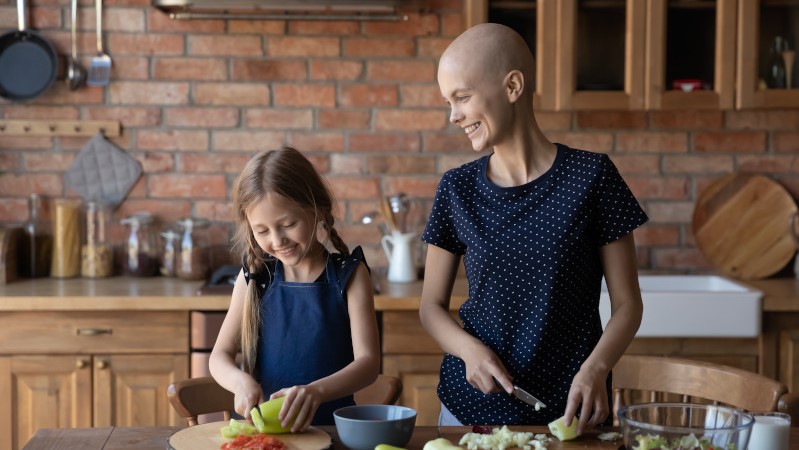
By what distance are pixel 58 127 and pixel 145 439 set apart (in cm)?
206

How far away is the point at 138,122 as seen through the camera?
3361 millimetres

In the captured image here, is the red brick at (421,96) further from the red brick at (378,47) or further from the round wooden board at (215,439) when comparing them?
the round wooden board at (215,439)

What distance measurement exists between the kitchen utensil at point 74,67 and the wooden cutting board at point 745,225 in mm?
2104

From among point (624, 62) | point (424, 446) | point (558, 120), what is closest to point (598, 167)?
point (424, 446)

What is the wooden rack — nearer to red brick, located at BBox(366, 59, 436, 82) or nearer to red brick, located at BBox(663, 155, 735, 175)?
red brick, located at BBox(366, 59, 436, 82)

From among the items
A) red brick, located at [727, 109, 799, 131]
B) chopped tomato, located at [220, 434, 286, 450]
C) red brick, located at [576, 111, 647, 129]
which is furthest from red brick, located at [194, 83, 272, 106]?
chopped tomato, located at [220, 434, 286, 450]

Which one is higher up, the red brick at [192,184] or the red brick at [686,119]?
the red brick at [686,119]

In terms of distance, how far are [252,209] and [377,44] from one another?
165cm

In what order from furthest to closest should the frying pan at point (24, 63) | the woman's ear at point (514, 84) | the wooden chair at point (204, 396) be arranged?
the frying pan at point (24, 63), the wooden chair at point (204, 396), the woman's ear at point (514, 84)

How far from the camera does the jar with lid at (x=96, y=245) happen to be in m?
3.27

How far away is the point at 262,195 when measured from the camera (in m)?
1.81

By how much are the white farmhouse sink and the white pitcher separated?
0.64m

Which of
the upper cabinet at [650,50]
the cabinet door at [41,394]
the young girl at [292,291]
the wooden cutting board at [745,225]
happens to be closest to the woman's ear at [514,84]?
the young girl at [292,291]

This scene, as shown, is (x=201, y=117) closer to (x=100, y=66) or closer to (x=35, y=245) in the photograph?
(x=100, y=66)
